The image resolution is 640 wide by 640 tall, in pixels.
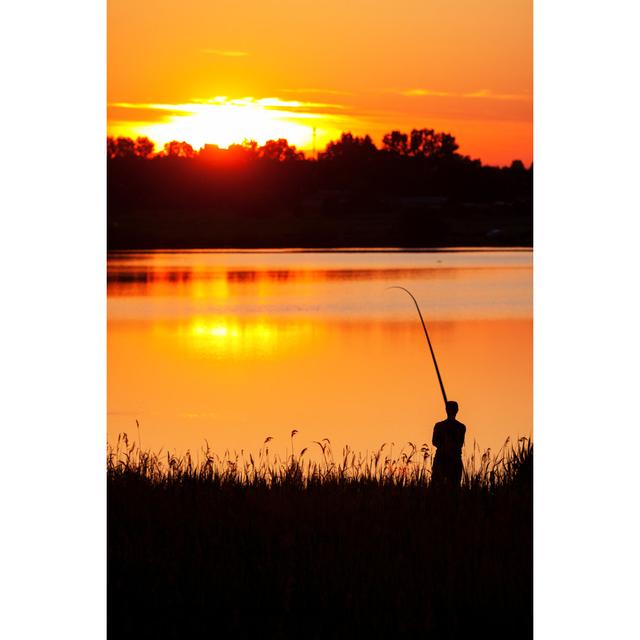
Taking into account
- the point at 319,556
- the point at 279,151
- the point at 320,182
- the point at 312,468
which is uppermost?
the point at 279,151

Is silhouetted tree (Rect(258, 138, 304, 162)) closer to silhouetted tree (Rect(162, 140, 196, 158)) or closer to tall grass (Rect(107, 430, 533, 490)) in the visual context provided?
silhouetted tree (Rect(162, 140, 196, 158))

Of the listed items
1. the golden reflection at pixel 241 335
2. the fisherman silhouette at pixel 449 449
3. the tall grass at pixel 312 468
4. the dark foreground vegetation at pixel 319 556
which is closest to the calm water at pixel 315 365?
the golden reflection at pixel 241 335

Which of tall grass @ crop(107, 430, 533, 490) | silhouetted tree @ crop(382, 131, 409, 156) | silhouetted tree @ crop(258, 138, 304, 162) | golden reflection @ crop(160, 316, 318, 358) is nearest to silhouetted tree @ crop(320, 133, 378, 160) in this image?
silhouetted tree @ crop(382, 131, 409, 156)
